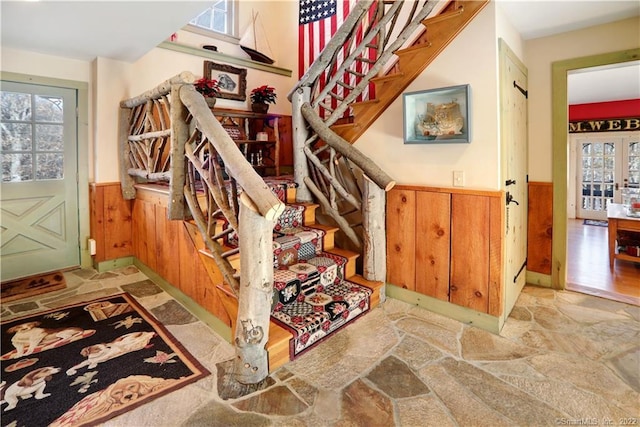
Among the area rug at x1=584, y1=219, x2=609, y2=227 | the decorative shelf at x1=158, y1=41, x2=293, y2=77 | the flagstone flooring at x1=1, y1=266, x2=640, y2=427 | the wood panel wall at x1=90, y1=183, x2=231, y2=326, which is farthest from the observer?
the area rug at x1=584, y1=219, x2=609, y2=227

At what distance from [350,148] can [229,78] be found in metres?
2.51

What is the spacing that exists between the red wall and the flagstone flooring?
6.30m

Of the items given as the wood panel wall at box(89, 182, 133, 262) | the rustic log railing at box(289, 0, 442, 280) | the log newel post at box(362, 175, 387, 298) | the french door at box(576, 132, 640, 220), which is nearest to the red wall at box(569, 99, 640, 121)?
the french door at box(576, 132, 640, 220)

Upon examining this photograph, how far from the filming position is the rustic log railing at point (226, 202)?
1833mm

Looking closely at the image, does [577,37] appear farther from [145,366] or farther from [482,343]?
[145,366]

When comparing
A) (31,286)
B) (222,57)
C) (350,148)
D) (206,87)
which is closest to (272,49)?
(222,57)

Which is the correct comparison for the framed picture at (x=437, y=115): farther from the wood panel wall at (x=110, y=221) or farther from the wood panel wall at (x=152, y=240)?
the wood panel wall at (x=110, y=221)

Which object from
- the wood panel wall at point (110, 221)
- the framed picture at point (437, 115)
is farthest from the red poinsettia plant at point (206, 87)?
the framed picture at point (437, 115)

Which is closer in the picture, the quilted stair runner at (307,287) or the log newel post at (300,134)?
the quilted stair runner at (307,287)

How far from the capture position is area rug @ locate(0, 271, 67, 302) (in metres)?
3.10

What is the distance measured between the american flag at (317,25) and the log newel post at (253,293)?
3.05 metres

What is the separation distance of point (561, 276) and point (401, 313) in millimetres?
1780

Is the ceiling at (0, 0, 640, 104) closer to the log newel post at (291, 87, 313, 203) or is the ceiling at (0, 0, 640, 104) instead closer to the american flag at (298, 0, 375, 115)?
the log newel post at (291, 87, 313, 203)

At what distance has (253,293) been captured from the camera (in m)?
1.88
